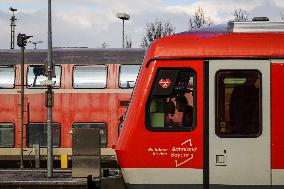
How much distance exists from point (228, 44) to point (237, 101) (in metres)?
0.92

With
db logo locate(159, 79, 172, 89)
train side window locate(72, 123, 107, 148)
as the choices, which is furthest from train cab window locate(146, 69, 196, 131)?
train side window locate(72, 123, 107, 148)

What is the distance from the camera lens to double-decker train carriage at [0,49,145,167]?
25.6 meters

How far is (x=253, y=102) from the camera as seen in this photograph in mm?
10438

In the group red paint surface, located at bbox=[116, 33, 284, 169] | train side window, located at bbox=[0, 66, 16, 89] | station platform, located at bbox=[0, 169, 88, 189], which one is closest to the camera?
red paint surface, located at bbox=[116, 33, 284, 169]

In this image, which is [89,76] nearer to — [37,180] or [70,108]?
[70,108]

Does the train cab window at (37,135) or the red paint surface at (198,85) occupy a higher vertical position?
the red paint surface at (198,85)

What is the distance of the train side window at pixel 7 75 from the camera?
2611 centimetres

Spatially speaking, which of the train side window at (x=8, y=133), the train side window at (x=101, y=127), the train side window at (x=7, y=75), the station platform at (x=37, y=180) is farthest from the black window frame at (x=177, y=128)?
the train side window at (x=8, y=133)

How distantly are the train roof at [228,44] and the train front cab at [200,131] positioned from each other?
12 centimetres

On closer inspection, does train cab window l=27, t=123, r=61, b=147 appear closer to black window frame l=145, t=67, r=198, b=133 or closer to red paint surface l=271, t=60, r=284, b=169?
black window frame l=145, t=67, r=198, b=133

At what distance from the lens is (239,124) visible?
1038 cm

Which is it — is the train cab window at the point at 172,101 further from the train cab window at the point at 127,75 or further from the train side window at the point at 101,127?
the train side window at the point at 101,127

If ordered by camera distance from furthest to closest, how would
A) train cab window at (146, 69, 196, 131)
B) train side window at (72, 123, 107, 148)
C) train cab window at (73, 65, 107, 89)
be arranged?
train side window at (72, 123, 107, 148)
train cab window at (73, 65, 107, 89)
train cab window at (146, 69, 196, 131)

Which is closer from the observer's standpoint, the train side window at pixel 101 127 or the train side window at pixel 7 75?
the train side window at pixel 101 127
